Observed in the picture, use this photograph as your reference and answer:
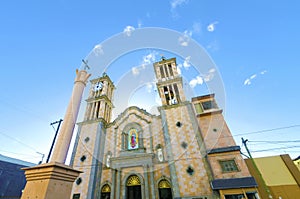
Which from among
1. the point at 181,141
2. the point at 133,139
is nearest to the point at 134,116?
the point at 133,139

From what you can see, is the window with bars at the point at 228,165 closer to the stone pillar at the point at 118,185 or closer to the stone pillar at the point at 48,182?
the stone pillar at the point at 118,185

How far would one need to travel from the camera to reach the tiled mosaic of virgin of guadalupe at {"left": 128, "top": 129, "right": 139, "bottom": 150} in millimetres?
16478

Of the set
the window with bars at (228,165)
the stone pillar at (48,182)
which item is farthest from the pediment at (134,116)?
the stone pillar at (48,182)

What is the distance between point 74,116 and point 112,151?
473 inches

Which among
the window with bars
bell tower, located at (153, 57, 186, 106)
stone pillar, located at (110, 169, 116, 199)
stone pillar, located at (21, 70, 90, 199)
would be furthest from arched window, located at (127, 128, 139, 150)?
stone pillar, located at (21, 70, 90, 199)

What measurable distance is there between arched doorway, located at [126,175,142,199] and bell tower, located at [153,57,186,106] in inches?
352

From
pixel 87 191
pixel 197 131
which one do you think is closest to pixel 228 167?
pixel 197 131

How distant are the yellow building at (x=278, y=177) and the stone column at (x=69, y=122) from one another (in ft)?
47.5

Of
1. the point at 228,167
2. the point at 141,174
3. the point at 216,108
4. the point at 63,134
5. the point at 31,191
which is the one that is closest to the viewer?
the point at 31,191

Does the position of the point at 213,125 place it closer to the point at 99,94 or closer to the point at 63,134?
the point at 63,134

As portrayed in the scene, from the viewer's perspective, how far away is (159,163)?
14305 mm

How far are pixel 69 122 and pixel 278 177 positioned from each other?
17.5 m

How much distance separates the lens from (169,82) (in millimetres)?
19266

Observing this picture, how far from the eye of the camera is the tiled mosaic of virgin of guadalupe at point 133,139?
16.5 metres
